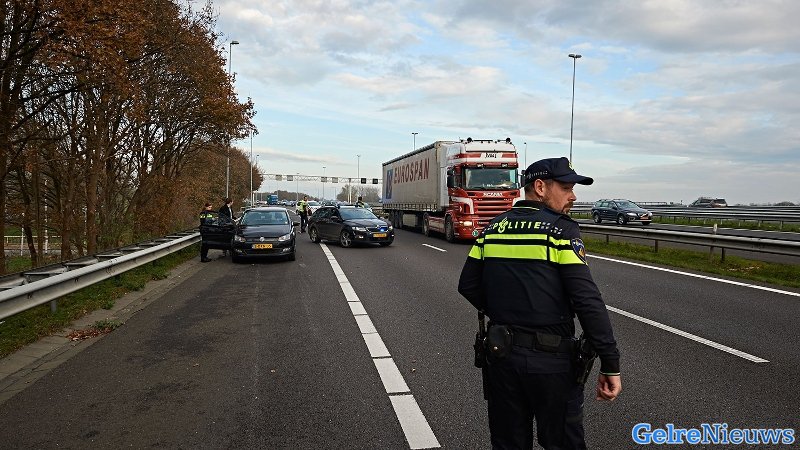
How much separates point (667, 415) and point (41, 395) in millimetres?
5236

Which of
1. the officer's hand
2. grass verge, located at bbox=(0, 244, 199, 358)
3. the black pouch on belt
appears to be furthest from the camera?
grass verge, located at bbox=(0, 244, 199, 358)

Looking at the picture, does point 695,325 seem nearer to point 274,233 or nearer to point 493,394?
A: point 493,394

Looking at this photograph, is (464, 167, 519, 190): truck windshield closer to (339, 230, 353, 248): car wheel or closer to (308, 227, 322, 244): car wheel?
(339, 230, 353, 248): car wheel

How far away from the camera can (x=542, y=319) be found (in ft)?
9.00

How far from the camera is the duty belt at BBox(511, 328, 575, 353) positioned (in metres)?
2.69

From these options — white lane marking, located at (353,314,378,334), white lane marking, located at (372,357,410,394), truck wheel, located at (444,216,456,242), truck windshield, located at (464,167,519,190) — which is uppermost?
truck windshield, located at (464,167,519,190)

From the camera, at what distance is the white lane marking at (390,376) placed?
489 cm

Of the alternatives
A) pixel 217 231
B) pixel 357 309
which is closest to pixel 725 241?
pixel 357 309

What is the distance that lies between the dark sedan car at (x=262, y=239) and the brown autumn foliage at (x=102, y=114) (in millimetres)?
3906

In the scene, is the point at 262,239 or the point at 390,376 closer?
the point at 390,376

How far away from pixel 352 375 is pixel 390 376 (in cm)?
37

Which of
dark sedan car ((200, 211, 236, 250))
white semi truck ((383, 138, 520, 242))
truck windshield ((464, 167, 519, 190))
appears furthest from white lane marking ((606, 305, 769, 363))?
truck windshield ((464, 167, 519, 190))

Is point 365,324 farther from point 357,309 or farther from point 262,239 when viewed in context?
point 262,239

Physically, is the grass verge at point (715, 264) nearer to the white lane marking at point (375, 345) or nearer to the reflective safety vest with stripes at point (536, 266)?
the white lane marking at point (375, 345)
